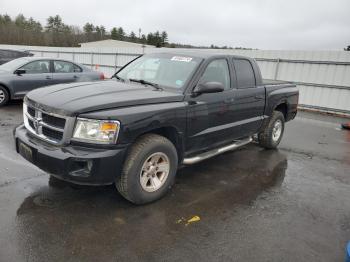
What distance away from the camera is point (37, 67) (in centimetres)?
997

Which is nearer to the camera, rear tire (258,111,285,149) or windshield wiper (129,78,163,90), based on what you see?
windshield wiper (129,78,163,90)

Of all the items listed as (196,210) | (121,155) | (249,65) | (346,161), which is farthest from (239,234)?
(346,161)

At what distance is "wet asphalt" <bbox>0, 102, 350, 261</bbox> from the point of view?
121 inches

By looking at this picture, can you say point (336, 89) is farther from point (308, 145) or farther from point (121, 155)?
point (121, 155)

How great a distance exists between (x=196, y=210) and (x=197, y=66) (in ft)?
6.42

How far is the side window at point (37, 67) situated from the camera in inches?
386

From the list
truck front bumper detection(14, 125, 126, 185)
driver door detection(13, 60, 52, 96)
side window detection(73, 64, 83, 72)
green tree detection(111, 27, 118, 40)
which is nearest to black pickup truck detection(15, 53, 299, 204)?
truck front bumper detection(14, 125, 126, 185)

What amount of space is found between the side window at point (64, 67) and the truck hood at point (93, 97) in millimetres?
6525

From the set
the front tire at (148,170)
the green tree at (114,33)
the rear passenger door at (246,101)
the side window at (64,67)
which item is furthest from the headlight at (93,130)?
the green tree at (114,33)

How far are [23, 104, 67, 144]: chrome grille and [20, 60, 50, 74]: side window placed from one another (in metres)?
6.50

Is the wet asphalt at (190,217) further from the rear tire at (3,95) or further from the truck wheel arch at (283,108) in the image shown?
the rear tire at (3,95)

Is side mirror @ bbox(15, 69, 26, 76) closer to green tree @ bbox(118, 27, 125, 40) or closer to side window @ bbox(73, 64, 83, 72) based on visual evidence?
side window @ bbox(73, 64, 83, 72)

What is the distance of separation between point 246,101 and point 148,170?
89.6 inches

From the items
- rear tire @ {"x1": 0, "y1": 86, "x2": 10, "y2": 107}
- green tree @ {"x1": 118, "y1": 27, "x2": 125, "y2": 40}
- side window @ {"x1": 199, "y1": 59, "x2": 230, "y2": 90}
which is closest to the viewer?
side window @ {"x1": 199, "y1": 59, "x2": 230, "y2": 90}
